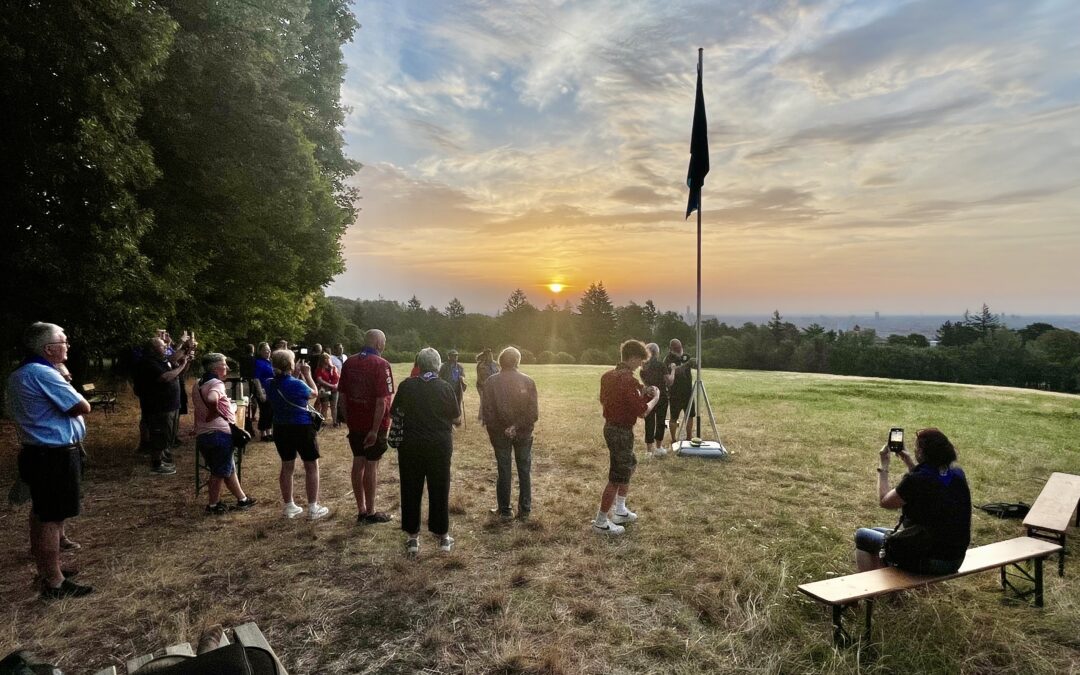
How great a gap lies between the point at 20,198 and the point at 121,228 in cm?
138

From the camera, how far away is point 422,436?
588 cm

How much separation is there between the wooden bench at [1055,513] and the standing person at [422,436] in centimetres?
616

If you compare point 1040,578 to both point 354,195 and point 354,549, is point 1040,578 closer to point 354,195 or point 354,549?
point 354,549

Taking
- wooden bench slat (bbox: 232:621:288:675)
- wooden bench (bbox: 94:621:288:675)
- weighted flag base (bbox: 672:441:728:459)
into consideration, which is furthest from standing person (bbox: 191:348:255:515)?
weighted flag base (bbox: 672:441:728:459)

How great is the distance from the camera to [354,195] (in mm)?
21781

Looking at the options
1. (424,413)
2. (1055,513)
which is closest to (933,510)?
(1055,513)

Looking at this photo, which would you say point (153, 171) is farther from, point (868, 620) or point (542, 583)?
point (868, 620)

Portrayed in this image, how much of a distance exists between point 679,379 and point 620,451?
16.8ft

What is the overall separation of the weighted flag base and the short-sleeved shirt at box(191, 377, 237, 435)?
311 inches

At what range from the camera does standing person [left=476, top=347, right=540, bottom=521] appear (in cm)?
701

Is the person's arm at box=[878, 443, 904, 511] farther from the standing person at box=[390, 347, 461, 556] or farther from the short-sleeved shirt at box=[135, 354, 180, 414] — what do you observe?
the short-sleeved shirt at box=[135, 354, 180, 414]

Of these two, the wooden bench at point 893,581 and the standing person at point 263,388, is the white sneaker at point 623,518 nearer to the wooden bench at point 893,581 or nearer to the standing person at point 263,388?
the wooden bench at point 893,581

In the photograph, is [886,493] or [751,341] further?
[751,341]

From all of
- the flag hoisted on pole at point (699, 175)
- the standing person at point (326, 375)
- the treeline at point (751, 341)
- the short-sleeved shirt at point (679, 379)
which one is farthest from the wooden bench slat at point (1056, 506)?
the treeline at point (751, 341)
